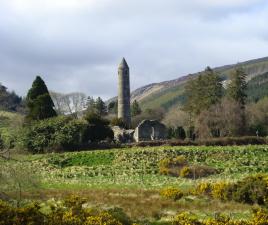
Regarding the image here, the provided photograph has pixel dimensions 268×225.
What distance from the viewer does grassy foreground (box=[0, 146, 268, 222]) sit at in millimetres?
20953

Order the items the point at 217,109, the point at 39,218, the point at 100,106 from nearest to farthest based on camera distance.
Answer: the point at 39,218 < the point at 217,109 < the point at 100,106

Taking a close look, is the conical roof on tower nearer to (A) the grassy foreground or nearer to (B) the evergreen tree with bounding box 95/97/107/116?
(B) the evergreen tree with bounding box 95/97/107/116

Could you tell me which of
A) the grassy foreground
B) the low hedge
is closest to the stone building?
the low hedge

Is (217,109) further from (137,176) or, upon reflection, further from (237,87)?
(137,176)

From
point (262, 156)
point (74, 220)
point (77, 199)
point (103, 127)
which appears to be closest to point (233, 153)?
point (262, 156)

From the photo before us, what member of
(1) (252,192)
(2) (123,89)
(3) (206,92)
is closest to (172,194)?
(1) (252,192)

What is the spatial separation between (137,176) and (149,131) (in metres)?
32.0

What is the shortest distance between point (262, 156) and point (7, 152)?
1133 inches

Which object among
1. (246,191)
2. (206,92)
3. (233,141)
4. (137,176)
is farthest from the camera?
(206,92)

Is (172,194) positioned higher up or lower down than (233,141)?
lower down

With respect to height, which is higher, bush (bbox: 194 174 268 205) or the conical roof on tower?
the conical roof on tower

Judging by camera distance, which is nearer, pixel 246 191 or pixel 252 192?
pixel 252 192

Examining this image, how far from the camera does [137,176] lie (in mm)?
35312

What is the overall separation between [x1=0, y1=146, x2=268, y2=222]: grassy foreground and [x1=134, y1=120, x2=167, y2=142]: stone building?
19.5 metres
